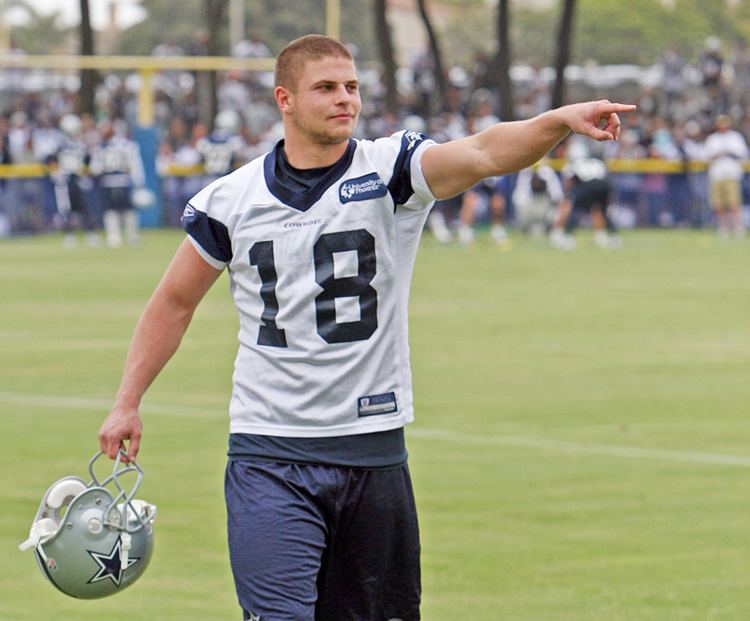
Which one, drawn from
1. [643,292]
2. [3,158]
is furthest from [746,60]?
[643,292]

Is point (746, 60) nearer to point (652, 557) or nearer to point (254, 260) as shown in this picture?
point (652, 557)

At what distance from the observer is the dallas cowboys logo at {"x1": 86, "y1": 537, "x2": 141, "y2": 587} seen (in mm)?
5996

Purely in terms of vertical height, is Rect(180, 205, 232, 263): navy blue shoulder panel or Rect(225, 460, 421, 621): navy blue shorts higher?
Rect(180, 205, 232, 263): navy blue shoulder panel

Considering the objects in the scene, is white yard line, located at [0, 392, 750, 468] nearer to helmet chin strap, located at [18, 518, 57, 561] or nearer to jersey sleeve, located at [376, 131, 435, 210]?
jersey sleeve, located at [376, 131, 435, 210]

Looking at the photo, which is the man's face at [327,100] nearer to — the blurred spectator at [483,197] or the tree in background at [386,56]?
the blurred spectator at [483,197]

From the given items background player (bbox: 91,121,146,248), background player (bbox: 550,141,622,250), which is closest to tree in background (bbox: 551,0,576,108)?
background player (bbox: 550,141,622,250)

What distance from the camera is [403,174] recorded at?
232 inches

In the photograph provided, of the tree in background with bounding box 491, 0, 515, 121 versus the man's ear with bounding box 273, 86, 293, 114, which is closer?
the man's ear with bounding box 273, 86, 293, 114

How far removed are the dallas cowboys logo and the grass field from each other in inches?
68.9

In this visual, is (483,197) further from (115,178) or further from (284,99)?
(284,99)

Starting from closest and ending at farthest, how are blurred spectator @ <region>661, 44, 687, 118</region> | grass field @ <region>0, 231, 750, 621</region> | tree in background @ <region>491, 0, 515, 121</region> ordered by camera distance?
grass field @ <region>0, 231, 750, 621</region> → tree in background @ <region>491, 0, 515, 121</region> → blurred spectator @ <region>661, 44, 687, 118</region>

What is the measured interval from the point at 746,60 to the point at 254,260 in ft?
147

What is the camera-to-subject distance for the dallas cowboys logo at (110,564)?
600 cm

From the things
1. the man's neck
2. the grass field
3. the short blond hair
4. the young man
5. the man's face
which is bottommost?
the grass field
